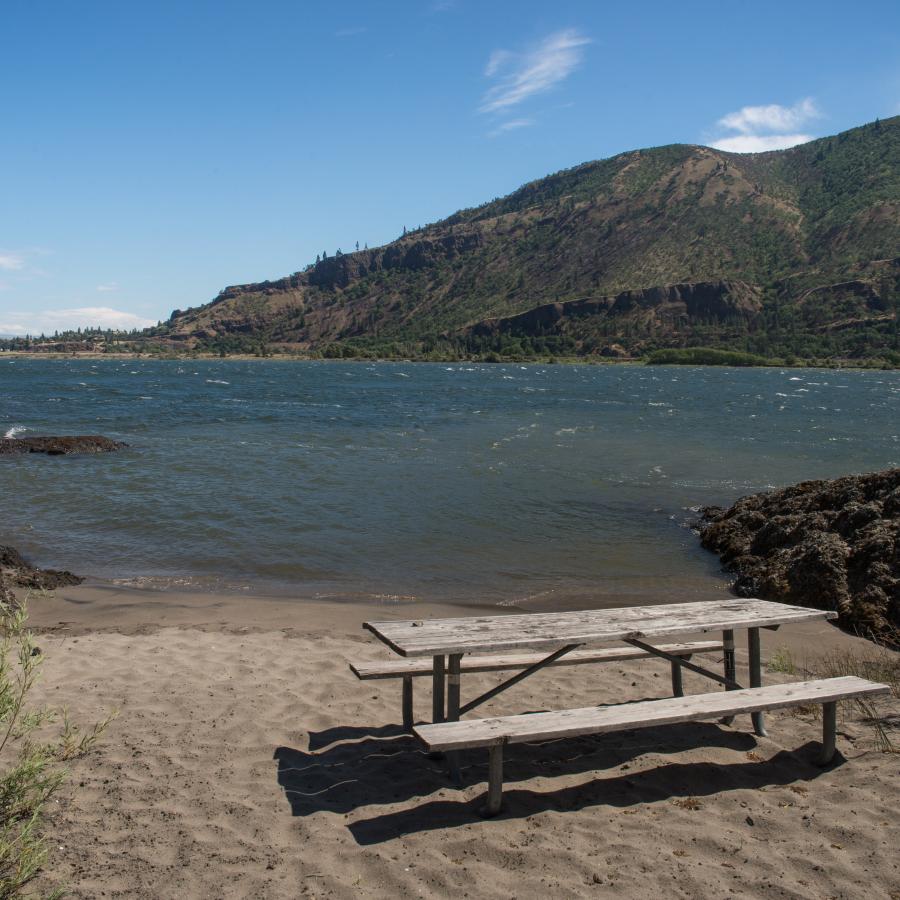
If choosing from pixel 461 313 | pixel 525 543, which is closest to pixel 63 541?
pixel 525 543

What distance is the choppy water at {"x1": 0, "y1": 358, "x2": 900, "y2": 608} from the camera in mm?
11453

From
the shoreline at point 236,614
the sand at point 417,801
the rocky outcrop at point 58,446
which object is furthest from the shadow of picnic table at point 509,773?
the rocky outcrop at point 58,446

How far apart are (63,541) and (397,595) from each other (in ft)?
19.9

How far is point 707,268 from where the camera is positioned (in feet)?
480

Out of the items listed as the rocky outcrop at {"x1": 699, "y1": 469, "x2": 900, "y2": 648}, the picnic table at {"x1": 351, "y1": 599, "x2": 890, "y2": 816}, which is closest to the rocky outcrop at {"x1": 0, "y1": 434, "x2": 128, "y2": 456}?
the rocky outcrop at {"x1": 699, "y1": 469, "x2": 900, "y2": 648}

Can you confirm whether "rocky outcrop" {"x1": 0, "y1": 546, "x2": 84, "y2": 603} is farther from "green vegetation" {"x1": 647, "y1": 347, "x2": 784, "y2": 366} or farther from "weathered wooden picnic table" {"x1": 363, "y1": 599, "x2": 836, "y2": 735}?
"green vegetation" {"x1": 647, "y1": 347, "x2": 784, "y2": 366}

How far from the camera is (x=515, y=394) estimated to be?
57.8 metres

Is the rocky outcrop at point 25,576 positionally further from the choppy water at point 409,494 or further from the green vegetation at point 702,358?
the green vegetation at point 702,358

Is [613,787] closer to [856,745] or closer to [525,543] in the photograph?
[856,745]

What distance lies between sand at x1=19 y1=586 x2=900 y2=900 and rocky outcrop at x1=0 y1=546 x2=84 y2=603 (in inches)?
134

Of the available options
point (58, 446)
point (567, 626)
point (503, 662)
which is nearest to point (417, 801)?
point (567, 626)

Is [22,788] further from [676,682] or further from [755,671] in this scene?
[755,671]

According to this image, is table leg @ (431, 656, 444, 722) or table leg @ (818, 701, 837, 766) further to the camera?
table leg @ (431, 656, 444, 722)

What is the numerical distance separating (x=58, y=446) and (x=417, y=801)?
21.8m
